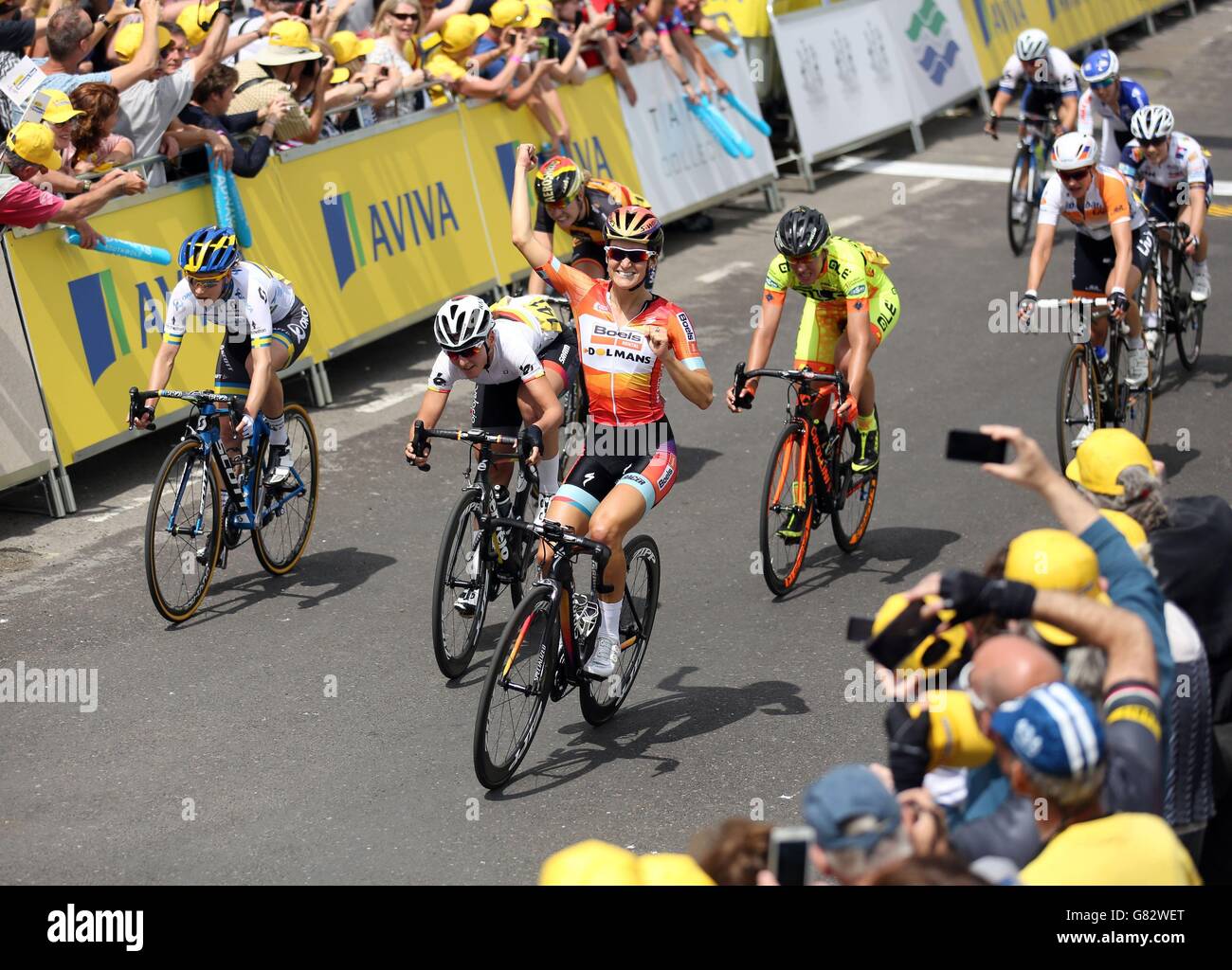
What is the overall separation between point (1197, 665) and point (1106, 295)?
232 inches

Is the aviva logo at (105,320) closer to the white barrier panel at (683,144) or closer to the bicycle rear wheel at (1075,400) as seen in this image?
the bicycle rear wheel at (1075,400)

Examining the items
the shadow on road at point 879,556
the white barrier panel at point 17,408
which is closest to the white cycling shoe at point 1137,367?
the shadow on road at point 879,556

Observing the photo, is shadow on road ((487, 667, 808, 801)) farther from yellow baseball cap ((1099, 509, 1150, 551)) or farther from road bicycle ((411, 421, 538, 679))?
yellow baseball cap ((1099, 509, 1150, 551))

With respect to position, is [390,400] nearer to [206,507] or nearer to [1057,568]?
[206,507]

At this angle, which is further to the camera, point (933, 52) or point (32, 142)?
point (933, 52)

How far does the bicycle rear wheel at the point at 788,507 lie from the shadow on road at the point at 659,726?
1052 millimetres

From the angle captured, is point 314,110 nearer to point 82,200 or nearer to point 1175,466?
point 82,200

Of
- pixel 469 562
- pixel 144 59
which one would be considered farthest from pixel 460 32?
pixel 469 562

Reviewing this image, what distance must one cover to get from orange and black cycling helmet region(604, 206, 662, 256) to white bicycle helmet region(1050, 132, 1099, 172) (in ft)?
12.6

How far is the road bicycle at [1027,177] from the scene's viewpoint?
16.0m

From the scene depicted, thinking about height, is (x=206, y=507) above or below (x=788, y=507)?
above

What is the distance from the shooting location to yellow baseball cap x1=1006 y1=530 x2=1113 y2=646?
468 centimetres

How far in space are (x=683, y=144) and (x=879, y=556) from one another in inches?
310

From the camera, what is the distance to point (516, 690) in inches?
267
